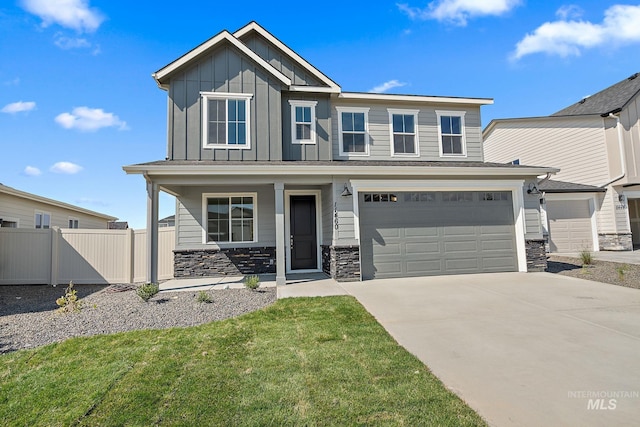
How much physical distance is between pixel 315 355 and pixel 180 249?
7.31 meters

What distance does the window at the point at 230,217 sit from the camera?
9.61m

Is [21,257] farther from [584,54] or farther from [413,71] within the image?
[584,54]

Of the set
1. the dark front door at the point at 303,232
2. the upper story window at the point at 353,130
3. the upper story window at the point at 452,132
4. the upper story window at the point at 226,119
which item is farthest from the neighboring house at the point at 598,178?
the upper story window at the point at 226,119

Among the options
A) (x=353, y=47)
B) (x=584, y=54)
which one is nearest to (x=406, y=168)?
(x=353, y=47)

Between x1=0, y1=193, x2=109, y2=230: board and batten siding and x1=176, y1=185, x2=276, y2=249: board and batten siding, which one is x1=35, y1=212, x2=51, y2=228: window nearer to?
x1=0, y1=193, x2=109, y2=230: board and batten siding

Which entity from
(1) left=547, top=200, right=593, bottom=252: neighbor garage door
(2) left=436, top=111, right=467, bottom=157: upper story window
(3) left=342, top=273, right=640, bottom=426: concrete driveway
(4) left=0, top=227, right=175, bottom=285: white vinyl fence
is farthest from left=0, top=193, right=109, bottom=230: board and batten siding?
(1) left=547, top=200, right=593, bottom=252: neighbor garage door

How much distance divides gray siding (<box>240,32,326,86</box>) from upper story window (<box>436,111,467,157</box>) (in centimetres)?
452

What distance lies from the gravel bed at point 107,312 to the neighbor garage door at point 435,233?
3163 mm

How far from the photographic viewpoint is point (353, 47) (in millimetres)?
11875

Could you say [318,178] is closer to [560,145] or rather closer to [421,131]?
[421,131]

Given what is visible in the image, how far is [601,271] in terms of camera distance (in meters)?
Result: 8.48

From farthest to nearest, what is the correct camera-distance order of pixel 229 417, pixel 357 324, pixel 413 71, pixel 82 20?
pixel 413 71, pixel 82 20, pixel 357 324, pixel 229 417

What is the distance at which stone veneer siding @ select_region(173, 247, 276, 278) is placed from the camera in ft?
30.6

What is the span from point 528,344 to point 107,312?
6.51 m
